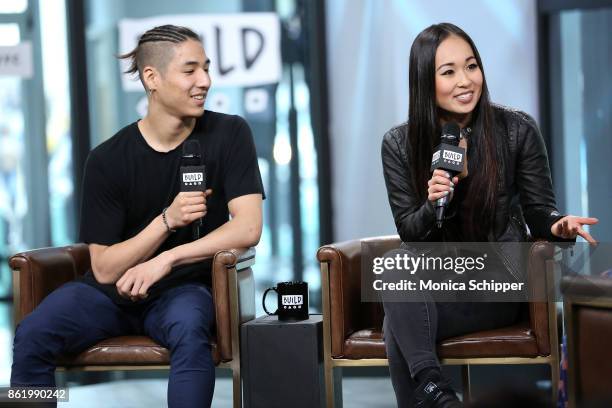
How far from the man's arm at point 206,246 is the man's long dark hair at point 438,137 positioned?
1.85ft

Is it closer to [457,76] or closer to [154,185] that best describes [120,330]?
[154,185]

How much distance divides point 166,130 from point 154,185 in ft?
0.65

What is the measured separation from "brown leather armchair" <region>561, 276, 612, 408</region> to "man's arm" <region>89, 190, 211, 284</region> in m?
1.17

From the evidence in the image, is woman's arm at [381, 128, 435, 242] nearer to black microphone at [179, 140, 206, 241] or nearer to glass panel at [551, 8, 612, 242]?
black microphone at [179, 140, 206, 241]

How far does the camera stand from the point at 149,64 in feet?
10.9

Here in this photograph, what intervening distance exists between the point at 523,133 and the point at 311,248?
197cm

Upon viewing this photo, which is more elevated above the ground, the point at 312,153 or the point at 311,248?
the point at 312,153

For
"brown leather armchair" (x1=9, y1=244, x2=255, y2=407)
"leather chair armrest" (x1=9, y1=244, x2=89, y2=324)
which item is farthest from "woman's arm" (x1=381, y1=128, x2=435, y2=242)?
"leather chair armrest" (x1=9, y1=244, x2=89, y2=324)

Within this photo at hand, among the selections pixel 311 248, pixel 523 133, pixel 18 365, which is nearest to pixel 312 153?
pixel 311 248

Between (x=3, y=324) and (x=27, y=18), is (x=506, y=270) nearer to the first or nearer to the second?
(x=27, y=18)

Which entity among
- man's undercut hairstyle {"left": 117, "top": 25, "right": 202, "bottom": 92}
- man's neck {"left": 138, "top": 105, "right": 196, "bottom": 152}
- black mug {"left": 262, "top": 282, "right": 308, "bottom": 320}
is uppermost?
man's undercut hairstyle {"left": 117, "top": 25, "right": 202, "bottom": 92}

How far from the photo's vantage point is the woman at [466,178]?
303cm

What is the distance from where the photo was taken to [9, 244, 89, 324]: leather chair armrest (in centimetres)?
333

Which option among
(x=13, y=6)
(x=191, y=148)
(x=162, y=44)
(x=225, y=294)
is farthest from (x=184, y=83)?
(x=13, y=6)
